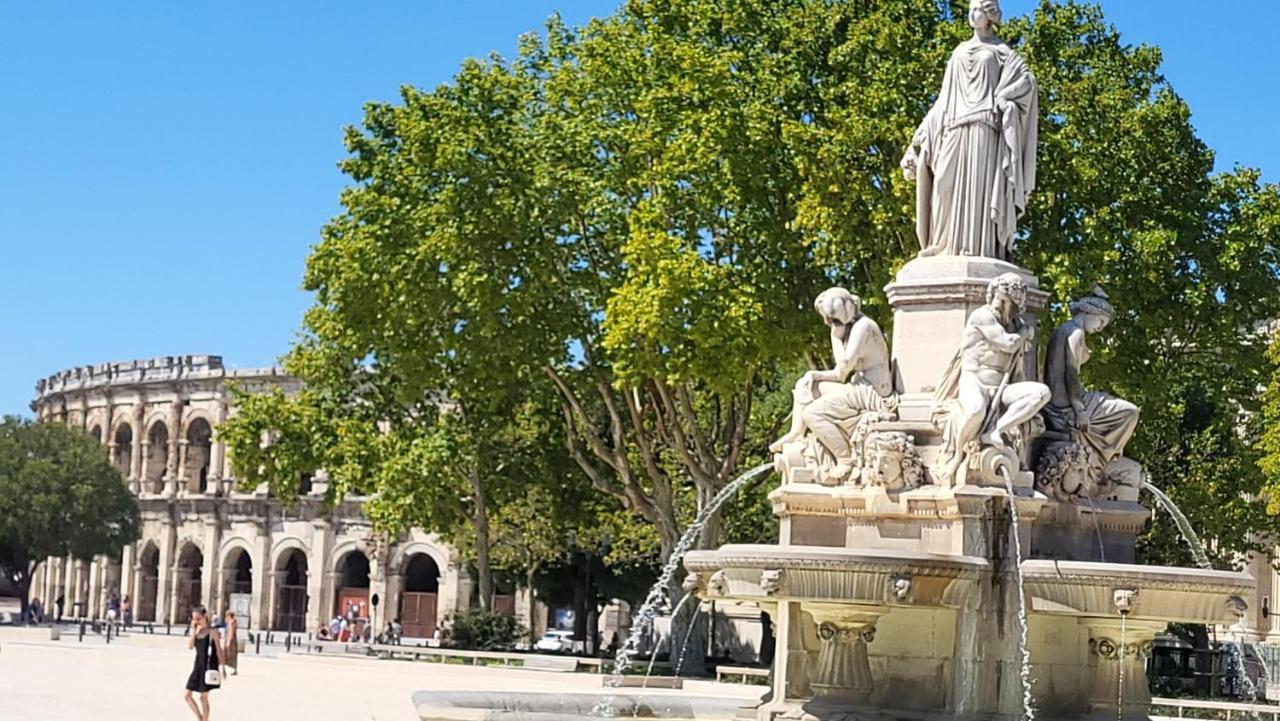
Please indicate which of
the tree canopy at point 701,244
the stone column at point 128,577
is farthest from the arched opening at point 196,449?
the tree canopy at point 701,244

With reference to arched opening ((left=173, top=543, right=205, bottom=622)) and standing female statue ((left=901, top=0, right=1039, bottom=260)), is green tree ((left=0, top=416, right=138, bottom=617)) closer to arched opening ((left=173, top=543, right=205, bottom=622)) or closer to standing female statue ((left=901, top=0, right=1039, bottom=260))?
arched opening ((left=173, top=543, right=205, bottom=622))

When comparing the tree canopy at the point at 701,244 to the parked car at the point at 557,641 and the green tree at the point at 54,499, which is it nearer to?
the parked car at the point at 557,641

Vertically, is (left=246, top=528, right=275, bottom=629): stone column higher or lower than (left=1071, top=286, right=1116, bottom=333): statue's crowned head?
lower

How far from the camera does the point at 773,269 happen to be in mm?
34656

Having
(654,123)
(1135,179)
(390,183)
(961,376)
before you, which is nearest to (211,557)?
(390,183)

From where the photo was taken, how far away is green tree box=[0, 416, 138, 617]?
241ft

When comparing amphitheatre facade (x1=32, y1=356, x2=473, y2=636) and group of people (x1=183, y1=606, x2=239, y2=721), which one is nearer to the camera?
group of people (x1=183, y1=606, x2=239, y2=721)

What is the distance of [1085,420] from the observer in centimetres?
1633

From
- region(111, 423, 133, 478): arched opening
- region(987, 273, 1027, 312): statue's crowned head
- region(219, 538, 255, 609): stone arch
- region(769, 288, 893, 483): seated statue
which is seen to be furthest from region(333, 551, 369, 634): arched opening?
region(987, 273, 1027, 312): statue's crowned head

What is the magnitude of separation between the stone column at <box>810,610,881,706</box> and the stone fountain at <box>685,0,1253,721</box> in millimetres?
17

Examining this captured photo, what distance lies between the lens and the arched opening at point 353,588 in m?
78.8

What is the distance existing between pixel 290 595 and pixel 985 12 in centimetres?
6982

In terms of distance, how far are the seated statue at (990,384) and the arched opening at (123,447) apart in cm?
7794

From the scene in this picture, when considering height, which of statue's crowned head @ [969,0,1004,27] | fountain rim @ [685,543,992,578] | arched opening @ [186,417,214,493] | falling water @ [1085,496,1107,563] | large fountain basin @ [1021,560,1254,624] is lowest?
large fountain basin @ [1021,560,1254,624]
